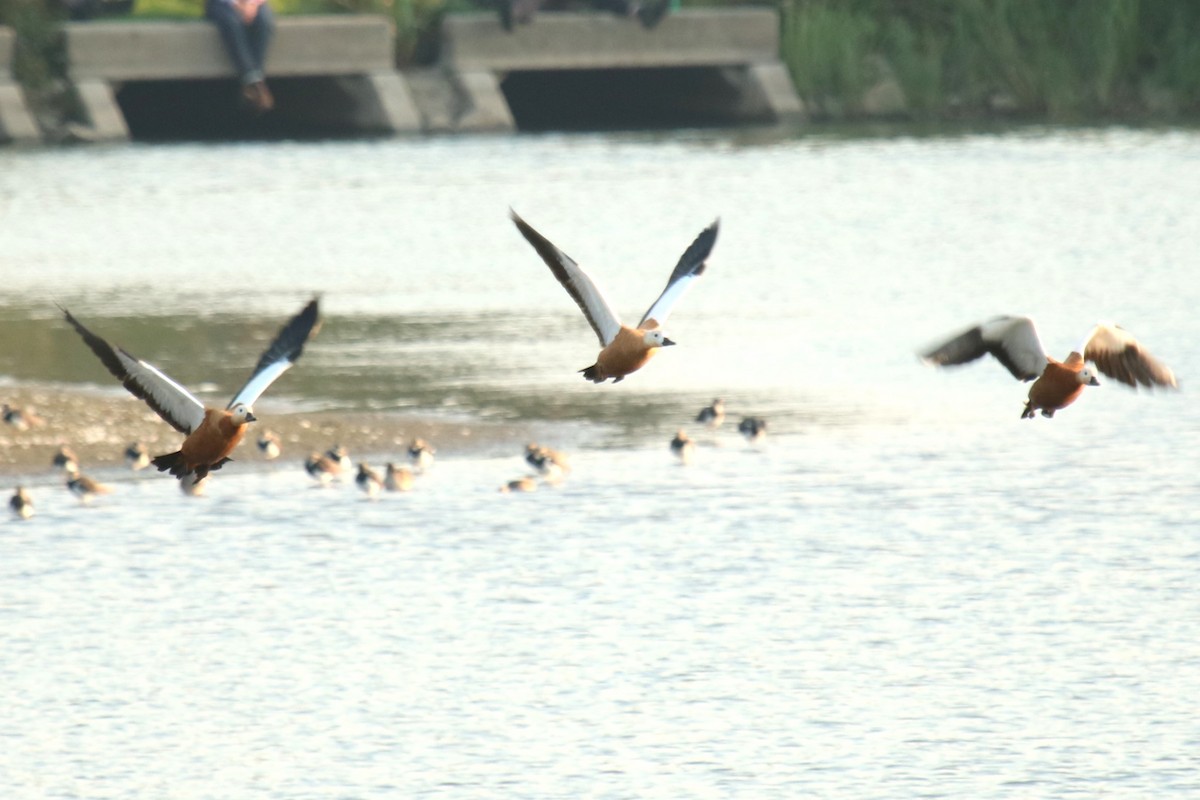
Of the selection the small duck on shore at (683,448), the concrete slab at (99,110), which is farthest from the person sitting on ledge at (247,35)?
the small duck on shore at (683,448)

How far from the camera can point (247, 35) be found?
1810 inches

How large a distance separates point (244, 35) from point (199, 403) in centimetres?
3502

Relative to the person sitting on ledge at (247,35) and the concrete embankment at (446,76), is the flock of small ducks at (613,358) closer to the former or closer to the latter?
the person sitting on ledge at (247,35)

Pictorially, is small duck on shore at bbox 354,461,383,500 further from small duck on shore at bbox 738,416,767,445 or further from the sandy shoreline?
small duck on shore at bbox 738,416,767,445

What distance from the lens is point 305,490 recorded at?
64.4 ft

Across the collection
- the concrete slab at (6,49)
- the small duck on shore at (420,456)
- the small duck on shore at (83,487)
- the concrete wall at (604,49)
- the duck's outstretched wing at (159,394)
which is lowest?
the duck's outstretched wing at (159,394)

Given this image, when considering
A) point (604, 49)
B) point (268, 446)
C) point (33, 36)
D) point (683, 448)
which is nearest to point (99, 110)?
point (33, 36)

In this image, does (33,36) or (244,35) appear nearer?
(244,35)

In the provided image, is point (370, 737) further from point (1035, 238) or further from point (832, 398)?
point (1035, 238)

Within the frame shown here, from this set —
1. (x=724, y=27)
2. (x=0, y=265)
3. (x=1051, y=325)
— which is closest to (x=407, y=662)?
(x=1051, y=325)

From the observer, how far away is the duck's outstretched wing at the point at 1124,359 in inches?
492

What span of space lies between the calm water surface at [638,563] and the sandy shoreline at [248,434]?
18.5 inches

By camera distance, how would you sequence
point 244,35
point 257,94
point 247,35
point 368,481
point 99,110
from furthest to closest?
point 99,110, point 257,94, point 247,35, point 244,35, point 368,481

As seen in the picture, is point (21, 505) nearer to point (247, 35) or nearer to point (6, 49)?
point (247, 35)
